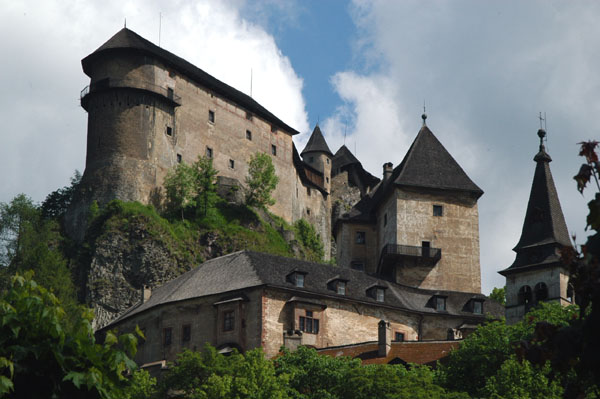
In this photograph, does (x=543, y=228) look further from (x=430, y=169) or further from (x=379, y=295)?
(x=430, y=169)

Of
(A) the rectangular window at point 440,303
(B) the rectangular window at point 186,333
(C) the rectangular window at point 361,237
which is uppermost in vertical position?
(C) the rectangular window at point 361,237

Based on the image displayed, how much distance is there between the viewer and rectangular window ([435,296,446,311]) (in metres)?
64.6

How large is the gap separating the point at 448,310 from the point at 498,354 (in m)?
16.4

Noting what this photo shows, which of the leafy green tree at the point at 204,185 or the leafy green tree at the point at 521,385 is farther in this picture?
the leafy green tree at the point at 204,185

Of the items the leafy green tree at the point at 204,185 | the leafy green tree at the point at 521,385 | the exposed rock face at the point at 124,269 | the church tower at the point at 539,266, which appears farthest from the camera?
the leafy green tree at the point at 204,185

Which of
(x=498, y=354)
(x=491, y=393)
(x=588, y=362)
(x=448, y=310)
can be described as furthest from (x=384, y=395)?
(x=588, y=362)

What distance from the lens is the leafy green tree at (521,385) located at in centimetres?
4175

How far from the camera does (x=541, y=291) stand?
56.6m

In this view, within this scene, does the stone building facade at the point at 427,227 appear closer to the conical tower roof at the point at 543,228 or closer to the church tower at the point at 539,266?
the conical tower roof at the point at 543,228

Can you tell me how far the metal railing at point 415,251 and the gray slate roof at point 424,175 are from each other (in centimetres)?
476

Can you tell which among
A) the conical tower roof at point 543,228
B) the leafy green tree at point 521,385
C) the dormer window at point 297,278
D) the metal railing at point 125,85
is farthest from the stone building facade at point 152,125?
the leafy green tree at point 521,385

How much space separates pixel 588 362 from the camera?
972 centimetres

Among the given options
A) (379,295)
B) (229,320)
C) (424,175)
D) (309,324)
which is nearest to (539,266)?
(379,295)

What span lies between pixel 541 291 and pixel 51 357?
147 ft
